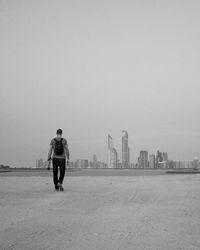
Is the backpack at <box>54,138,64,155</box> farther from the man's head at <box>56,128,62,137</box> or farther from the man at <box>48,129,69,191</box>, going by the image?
the man's head at <box>56,128,62,137</box>

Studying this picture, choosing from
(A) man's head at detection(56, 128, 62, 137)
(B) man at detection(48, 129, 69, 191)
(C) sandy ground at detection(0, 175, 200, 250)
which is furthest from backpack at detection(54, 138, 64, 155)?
(C) sandy ground at detection(0, 175, 200, 250)

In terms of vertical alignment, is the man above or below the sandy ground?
above

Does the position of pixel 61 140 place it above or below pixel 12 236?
above

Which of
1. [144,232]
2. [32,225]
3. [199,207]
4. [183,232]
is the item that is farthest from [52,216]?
[199,207]

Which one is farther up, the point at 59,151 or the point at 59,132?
the point at 59,132

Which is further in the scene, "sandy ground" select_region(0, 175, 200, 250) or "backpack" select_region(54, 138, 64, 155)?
"backpack" select_region(54, 138, 64, 155)

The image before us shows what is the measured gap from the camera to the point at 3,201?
7.96 m

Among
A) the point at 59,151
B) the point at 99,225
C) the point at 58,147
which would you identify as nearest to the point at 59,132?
the point at 58,147

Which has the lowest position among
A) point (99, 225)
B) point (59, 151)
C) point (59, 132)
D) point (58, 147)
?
point (99, 225)

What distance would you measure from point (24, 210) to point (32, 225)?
1.55m

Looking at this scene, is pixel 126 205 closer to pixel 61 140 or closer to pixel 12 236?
pixel 12 236

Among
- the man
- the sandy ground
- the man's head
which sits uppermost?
the man's head

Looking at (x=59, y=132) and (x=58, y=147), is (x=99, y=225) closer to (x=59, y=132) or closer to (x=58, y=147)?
(x=58, y=147)

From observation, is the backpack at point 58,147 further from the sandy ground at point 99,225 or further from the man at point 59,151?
the sandy ground at point 99,225
